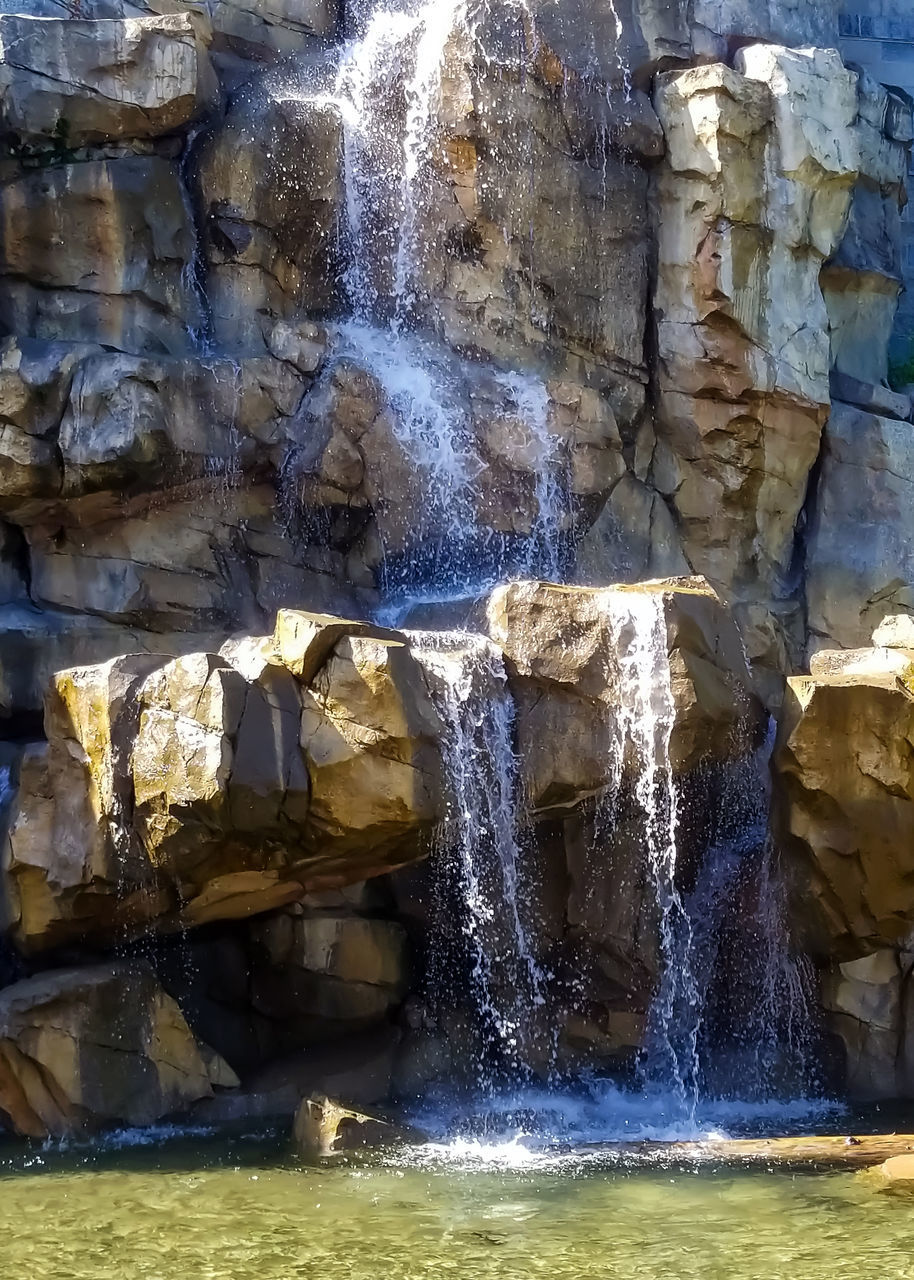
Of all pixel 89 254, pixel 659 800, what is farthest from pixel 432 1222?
pixel 89 254

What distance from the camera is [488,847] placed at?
10.3 metres

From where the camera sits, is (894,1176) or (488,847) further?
(488,847)

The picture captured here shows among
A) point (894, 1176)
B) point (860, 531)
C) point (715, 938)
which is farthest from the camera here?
point (860, 531)

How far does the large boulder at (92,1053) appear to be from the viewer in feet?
31.1

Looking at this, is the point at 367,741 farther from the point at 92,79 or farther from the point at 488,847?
the point at 92,79

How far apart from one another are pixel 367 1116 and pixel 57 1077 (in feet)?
5.99

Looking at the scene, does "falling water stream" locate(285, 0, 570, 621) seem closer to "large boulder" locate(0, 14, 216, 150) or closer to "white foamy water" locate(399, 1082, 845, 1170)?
"large boulder" locate(0, 14, 216, 150)

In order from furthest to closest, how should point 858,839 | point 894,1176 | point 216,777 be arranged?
point 858,839 → point 216,777 → point 894,1176

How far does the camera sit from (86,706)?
31.8ft

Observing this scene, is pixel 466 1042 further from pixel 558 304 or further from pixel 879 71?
pixel 879 71

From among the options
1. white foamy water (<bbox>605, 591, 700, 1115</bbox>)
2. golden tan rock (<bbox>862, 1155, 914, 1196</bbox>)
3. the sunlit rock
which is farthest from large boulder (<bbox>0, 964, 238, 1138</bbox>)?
the sunlit rock

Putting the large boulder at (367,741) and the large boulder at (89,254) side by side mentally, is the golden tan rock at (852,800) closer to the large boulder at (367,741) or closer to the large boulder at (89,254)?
the large boulder at (367,741)

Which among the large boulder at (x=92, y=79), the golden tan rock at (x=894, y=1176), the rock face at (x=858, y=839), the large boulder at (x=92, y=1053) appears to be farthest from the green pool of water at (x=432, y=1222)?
the large boulder at (x=92, y=79)

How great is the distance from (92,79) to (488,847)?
22.7 ft
